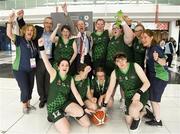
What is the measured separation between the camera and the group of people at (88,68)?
309cm

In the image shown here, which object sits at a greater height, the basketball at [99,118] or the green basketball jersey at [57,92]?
the green basketball jersey at [57,92]

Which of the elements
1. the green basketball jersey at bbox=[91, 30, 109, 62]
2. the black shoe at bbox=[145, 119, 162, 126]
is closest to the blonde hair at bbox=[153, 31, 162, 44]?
the green basketball jersey at bbox=[91, 30, 109, 62]

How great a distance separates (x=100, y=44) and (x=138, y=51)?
0.57m

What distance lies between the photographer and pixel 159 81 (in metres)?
3.21

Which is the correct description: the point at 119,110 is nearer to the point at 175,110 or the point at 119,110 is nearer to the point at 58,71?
the point at 175,110

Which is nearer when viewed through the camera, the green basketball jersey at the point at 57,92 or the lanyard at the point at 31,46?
the green basketball jersey at the point at 57,92

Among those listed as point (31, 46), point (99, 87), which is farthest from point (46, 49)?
point (99, 87)

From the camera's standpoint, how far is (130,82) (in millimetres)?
3102

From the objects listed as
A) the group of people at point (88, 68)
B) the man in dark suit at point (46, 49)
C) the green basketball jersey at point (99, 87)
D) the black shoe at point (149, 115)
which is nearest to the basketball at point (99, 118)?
the group of people at point (88, 68)

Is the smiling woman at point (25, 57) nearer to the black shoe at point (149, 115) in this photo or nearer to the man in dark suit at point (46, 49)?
the man in dark suit at point (46, 49)

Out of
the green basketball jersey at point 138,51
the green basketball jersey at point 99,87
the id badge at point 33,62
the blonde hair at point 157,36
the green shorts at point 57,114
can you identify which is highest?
the blonde hair at point 157,36

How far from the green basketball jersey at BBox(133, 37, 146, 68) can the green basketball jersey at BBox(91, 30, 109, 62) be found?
43 centimetres

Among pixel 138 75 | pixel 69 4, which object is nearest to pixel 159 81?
pixel 138 75

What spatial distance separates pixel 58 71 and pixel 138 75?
983 mm
